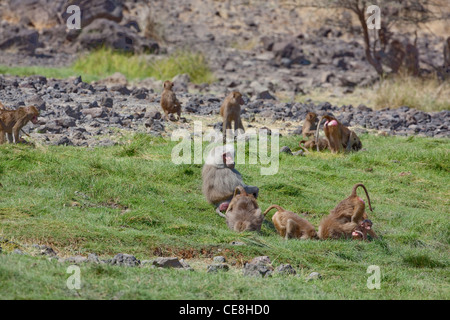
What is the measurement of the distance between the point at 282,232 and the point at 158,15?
1034 inches

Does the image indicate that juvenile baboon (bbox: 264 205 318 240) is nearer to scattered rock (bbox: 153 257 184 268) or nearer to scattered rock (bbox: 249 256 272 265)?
scattered rock (bbox: 249 256 272 265)

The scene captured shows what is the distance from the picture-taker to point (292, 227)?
8.88m

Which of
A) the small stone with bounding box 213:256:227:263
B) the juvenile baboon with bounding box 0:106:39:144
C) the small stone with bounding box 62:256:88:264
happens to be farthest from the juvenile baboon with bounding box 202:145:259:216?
the juvenile baboon with bounding box 0:106:39:144

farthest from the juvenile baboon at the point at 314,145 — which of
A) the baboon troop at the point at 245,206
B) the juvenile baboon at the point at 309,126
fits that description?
the baboon troop at the point at 245,206

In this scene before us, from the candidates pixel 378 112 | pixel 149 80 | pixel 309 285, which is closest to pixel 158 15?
pixel 149 80

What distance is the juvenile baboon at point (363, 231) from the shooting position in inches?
352

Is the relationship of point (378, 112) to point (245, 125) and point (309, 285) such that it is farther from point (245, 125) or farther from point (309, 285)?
point (309, 285)

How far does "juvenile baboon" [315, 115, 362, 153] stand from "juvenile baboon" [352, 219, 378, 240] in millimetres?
4713

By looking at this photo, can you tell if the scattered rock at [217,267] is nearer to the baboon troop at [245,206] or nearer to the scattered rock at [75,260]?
the scattered rock at [75,260]

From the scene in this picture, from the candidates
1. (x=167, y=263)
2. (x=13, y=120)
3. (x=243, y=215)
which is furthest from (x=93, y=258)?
(x=13, y=120)

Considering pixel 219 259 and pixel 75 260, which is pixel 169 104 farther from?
pixel 75 260

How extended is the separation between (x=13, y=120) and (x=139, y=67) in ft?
38.8

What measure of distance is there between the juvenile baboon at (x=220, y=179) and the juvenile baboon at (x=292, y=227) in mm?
884

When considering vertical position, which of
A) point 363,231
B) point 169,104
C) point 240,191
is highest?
point 169,104
